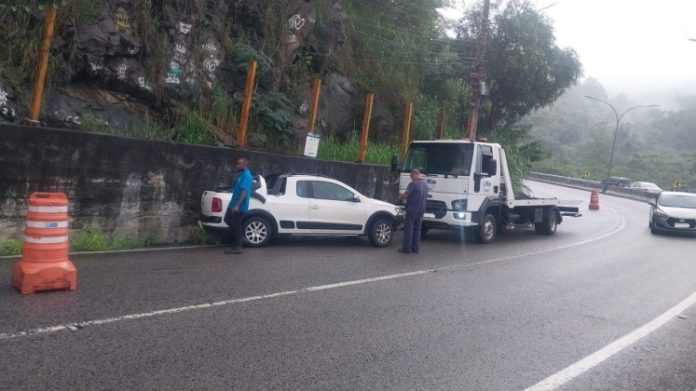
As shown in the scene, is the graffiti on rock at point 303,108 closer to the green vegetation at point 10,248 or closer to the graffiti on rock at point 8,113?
the graffiti on rock at point 8,113

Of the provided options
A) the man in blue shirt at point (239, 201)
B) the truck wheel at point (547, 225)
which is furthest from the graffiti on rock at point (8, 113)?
the truck wheel at point (547, 225)

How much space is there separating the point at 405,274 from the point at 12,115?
731 centimetres

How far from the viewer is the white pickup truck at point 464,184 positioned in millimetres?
12641

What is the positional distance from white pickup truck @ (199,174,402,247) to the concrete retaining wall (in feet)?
2.20

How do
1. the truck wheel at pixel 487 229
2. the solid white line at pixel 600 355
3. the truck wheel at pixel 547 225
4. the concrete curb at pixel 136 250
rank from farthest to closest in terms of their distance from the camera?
the truck wheel at pixel 547 225 < the truck wheel at pixel 487 229 < the concrete curb at pixel 136 250 < the solid white line at pixel 600 355

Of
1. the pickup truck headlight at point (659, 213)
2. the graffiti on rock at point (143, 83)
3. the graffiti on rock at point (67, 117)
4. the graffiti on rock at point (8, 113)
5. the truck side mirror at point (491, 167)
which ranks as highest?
the graffiti on rock at point (143, 83)

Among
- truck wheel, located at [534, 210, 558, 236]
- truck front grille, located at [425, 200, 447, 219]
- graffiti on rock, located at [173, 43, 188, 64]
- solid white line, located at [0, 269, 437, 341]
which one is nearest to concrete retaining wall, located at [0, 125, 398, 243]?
graffiti on rock, located at [173, 43, 188, 64]

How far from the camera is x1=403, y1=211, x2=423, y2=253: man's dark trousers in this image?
438 inches

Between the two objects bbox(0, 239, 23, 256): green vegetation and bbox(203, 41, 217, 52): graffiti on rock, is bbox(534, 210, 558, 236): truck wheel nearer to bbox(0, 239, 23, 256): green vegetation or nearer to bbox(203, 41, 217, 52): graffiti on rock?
bbox(203, 41, 217, 52): graffiti on rock

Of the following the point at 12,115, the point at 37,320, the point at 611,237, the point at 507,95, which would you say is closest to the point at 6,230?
the point at 12,115

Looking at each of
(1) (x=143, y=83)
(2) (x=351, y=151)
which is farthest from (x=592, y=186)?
(1) (x=143, y=83)

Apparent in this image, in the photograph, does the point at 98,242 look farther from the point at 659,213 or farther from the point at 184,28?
the point at 659,213

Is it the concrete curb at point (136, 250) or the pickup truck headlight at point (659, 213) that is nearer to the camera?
the concrete curb at point (136, 250)

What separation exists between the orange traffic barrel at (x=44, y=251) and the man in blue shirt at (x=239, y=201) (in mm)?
3494
